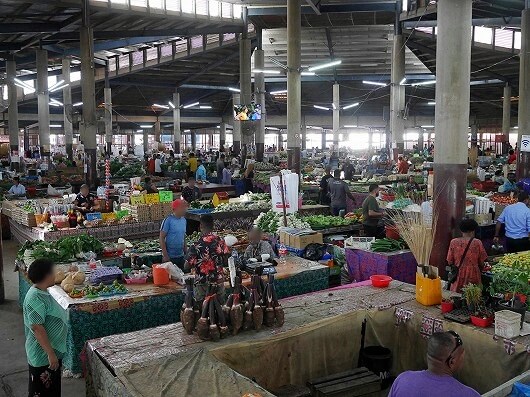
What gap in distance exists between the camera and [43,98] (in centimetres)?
2278

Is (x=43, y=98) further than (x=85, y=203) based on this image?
Yes

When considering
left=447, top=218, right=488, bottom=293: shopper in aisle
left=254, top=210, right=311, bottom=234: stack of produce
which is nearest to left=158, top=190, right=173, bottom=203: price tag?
left=254, top=210, right=311, bottom=234: stack of produce

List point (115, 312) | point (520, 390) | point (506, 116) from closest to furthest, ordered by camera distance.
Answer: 1. point (520, 390)
2. point (115, 312)
3. point (506, 116)

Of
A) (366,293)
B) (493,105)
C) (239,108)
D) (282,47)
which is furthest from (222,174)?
(493,105)

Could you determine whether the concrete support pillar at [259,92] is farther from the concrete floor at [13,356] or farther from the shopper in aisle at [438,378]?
the shopper in aisle at [438,378]

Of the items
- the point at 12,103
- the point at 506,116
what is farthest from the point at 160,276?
the point at 506,116

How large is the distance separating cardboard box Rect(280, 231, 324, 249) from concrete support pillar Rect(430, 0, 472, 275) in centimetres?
166

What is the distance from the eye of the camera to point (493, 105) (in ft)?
113

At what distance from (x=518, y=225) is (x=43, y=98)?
816 inches

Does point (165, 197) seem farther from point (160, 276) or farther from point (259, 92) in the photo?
point (259, 92)

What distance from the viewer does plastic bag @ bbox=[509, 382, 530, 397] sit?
9.95 ft

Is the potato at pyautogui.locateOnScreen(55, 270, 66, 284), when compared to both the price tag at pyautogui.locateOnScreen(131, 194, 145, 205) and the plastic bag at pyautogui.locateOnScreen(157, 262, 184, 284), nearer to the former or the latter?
the plastic bag at pyautogui.locateOnScreen(157, 262, 184, 284)

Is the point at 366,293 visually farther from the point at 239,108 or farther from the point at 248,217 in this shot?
the point at 239,108

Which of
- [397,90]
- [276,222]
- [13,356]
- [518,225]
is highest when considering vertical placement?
[397,90]
